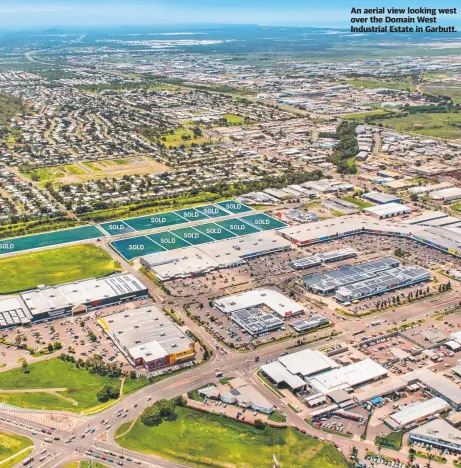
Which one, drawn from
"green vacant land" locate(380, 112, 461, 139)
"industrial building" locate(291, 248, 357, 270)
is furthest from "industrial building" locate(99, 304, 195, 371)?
"green vacant land" locate(380, 112, 461, 139)

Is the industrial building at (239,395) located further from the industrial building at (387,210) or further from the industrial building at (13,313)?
the industrial building at (387,210)

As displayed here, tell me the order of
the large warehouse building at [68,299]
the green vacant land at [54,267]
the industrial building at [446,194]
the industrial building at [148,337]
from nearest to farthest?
the industrial building at [148,337] → the large warehouse building at [68,299] → the green vacant land at [54,267] → the industrial building at [446,194]

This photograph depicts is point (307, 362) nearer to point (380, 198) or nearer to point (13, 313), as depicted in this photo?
point (13, 313)

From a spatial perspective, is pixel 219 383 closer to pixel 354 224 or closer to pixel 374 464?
pixel 374 464

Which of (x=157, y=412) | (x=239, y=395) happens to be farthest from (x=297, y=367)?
(x=157, y=412)

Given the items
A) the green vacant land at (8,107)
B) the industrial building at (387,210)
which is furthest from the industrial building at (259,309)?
the green vacant land at (8,107)

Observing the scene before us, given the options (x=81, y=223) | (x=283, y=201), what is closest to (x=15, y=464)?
(x=81, y=223)
